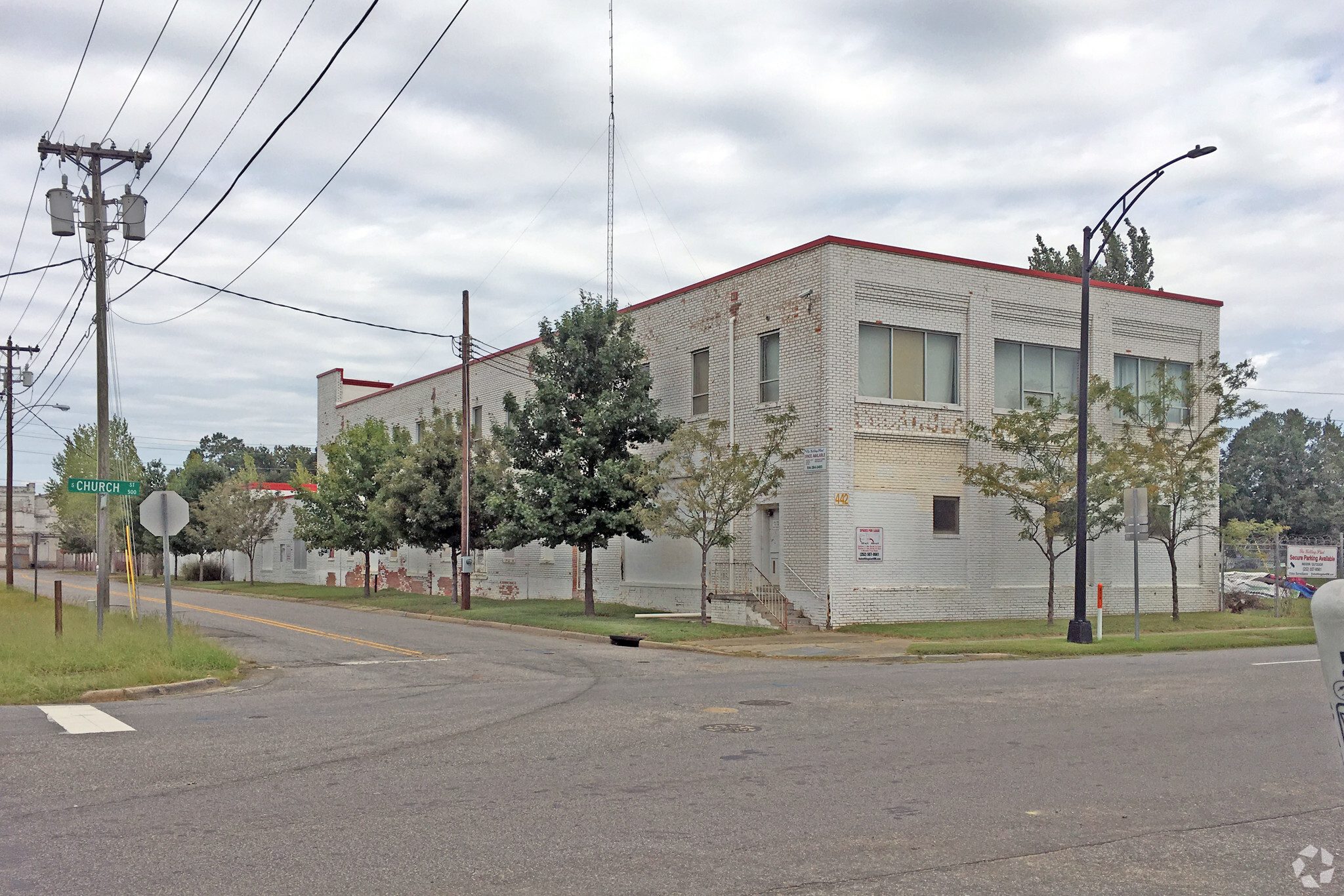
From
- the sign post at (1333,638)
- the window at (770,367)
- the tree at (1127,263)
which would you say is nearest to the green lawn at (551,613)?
the window at (770,367)

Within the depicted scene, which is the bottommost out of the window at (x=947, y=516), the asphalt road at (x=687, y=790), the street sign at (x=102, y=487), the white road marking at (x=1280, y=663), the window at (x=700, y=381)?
the white road marking at (x=1280, y=663)

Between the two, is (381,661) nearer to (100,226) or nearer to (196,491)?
(100,226)

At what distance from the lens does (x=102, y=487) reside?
2023 centimetres

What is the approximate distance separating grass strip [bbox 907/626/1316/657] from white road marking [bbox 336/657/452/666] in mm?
8293

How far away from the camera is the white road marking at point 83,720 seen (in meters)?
11.0

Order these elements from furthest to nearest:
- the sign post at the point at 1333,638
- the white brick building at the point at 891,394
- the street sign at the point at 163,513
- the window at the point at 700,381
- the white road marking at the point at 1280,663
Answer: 1. the window at the point at 700,381
2. the white brick building at the point at 891,394
3. the street sign at the point at 163,513
4. the white road marking at the point at 1280,663
5. the sign post at the point at 1333,638

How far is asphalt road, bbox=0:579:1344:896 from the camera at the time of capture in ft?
19.9

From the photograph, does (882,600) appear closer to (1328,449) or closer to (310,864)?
(310,864)

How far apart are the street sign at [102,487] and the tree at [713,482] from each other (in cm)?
1038

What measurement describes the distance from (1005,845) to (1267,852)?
1.46 meters

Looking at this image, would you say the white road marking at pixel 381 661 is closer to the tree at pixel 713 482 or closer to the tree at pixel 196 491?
the tree at pixel 713 482

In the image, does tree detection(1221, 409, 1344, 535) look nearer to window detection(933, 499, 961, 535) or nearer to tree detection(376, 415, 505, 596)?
window detection(933, 499, 961, 535)

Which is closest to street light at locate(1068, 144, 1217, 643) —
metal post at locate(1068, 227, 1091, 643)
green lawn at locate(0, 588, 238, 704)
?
metal post at locate(1068, 227, 1091, 643)

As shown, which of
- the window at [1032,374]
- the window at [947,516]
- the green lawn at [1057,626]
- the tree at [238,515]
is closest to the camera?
the green lawn at [1057,626]
